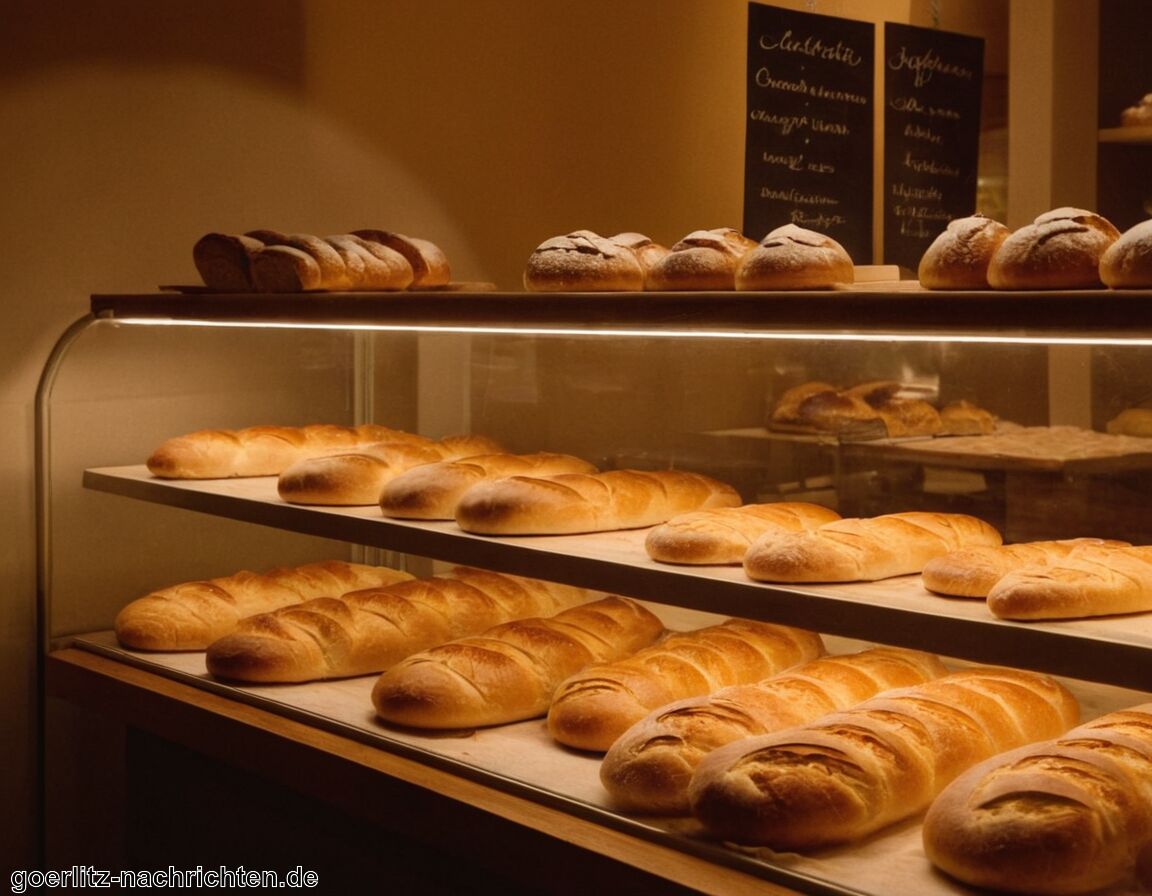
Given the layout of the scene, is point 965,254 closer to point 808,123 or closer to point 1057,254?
point 1057,254

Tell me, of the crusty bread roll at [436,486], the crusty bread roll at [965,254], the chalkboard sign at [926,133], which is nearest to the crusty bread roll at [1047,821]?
the crusty bread roll at [965,254]

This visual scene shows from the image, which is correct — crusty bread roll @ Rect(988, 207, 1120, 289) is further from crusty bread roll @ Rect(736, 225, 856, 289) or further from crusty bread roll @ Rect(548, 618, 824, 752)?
crusty bread roll @ Rect(548, 618, 824, 752)

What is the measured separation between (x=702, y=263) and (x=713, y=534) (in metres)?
0.45

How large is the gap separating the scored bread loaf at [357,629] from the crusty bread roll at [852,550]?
24.5 inches

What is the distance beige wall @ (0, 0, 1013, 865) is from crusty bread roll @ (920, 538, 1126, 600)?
2148 mm

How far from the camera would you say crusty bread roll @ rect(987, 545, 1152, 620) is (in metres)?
1.84

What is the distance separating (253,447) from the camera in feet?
11.1

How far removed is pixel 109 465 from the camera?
3.47m

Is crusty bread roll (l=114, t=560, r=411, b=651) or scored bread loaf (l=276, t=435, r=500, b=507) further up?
scored bread loaf (l=276, t=435, r=500, b=507)

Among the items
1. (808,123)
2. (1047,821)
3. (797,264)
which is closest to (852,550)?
(797,264)

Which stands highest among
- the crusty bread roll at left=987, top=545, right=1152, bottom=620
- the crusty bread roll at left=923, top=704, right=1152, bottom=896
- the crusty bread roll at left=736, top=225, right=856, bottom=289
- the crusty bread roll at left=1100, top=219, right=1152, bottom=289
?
the crusty bread roll at left=736, top=225, right=856, bottom=289

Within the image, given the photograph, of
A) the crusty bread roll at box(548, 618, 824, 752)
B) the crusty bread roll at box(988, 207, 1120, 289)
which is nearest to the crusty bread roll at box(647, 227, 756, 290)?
the crusty bread roll at box(988, 207, 1120, 289)

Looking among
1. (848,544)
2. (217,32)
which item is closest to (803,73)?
(217,32)

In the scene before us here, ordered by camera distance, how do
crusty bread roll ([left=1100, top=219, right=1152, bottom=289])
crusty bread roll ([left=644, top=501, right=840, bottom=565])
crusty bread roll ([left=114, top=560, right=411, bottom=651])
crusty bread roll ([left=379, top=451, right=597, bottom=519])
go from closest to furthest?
crusty bread roll ([left=1100, top=219, right=1152, bottom=289])
crusty bread roll ([left=644, top=501, right=840, bottom=565])
crusty bread roll ([left=379, top=451, right=597, bottom=519])
crusty bread roll ([left=114, top=560, right=411, bottom=651])
